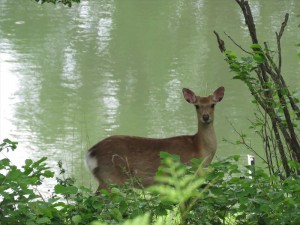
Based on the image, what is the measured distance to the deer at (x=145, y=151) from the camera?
6324mm

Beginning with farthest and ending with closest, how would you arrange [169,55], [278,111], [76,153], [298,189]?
[169,55]
[76,153]
[278,111]
[298,189]

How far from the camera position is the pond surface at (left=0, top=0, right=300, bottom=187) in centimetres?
1121

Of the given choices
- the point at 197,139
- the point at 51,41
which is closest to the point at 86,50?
the point at 51,41

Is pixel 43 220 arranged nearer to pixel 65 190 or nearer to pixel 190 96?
pixel 65 190

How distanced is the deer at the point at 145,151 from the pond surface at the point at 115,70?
175 cm

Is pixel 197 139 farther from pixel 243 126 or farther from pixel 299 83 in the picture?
pixel 299 83

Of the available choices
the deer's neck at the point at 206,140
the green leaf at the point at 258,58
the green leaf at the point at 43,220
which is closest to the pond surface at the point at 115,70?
the deer's neck at the point at 206,140

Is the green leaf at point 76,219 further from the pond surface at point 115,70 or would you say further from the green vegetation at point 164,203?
the pond surface at point 115,70

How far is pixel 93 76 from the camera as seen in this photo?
14.0 meters

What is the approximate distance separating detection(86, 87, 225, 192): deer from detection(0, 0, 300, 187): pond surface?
1747 mm

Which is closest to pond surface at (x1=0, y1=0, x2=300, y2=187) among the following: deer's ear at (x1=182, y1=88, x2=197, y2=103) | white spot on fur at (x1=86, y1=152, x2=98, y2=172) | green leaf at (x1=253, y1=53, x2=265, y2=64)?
deer's ear at (x1=182, y1=88, x2=197, y2=103)

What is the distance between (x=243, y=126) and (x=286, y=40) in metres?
5.60

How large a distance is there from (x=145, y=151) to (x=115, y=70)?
26.7 feet

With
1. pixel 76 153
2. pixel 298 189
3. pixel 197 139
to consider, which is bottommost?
pixel 76 153
